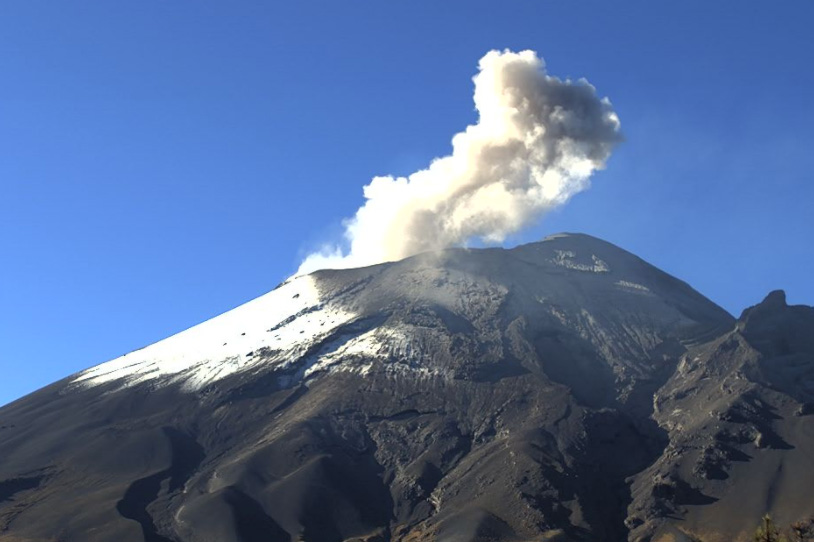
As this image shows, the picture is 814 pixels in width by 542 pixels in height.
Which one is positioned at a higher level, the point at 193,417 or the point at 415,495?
the point at 193,417

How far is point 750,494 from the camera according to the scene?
498 feet

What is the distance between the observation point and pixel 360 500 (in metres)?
161

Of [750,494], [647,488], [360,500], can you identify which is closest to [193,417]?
[360,500]

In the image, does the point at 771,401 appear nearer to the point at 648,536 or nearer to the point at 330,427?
the point at 648,536

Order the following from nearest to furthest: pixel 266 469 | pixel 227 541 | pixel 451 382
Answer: pixel 227 541
pixel 266 469
pixel 451 382

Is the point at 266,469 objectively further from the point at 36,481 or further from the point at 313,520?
the point at 36,481

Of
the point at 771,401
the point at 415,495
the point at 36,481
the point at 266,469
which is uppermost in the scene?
the point at 36,481

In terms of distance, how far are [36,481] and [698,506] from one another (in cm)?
10669

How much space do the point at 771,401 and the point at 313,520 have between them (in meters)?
81.2

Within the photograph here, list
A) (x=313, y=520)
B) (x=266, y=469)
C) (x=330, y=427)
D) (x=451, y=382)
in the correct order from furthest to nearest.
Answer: (x=451, y=382)
(x=330, y=427)
(x=266, y=469)
(x=313, y=520)

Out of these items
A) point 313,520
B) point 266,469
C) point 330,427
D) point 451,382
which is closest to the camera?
point 313,520

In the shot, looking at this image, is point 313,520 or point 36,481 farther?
point 36,481

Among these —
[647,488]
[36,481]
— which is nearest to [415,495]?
[647,488]

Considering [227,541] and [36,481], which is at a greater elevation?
[36,481]
